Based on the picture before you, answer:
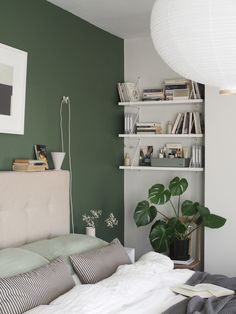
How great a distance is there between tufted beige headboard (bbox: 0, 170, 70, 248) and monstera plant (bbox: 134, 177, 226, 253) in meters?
0.90

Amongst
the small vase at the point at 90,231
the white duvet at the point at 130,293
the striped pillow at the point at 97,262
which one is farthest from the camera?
the small vase at the point at 90,231

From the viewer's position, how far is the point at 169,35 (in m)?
1.88

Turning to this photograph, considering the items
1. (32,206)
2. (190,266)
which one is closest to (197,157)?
(190,266)

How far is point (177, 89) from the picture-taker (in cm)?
462

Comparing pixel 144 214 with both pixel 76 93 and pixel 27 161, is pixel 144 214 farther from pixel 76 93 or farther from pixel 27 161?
pixel 27 161

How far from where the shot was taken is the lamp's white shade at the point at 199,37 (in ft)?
5.68

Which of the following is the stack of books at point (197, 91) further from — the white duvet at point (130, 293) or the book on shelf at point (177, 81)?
the white duvet at point (130, 293)

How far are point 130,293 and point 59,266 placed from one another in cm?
43

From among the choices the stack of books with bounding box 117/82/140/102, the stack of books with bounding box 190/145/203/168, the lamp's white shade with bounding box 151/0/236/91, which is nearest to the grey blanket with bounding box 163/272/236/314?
the lamp's white shade with bounding box 151/0/236/91

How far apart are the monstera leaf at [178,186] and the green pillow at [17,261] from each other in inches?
69.9

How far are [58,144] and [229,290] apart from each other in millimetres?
1822

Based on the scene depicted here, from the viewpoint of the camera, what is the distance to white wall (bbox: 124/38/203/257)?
4.81 m

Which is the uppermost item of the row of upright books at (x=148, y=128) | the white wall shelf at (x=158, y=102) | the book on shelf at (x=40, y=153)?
the white wall shelf at (x=158, y=102)

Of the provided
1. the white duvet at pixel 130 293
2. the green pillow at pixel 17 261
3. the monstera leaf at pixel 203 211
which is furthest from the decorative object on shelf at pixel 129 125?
the green pillow at pixel 17 261
